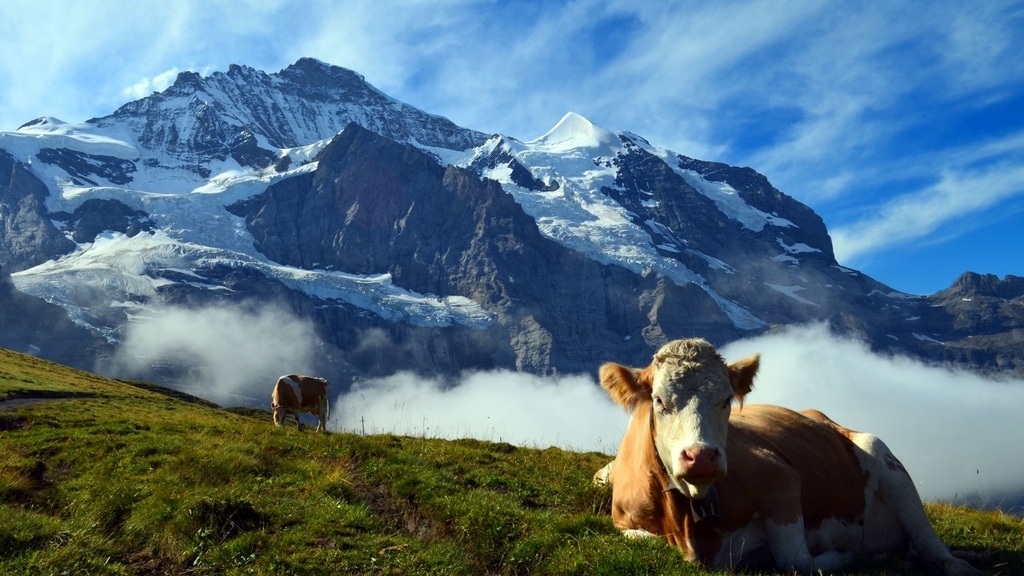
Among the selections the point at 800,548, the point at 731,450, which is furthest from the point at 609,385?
the point at 800,548

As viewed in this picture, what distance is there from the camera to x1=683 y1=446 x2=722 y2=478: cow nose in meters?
6.71

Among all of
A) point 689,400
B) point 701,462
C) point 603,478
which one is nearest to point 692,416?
point 689,400

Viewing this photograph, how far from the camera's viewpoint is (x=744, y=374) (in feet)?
26.6

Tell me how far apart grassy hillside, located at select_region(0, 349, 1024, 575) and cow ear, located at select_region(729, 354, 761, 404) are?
2.01 metres

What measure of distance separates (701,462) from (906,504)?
173 inches

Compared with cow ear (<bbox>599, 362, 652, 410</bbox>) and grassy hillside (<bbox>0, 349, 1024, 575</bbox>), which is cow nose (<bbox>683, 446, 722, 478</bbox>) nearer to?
grassy hillside (<bbox>0, 349, 1024, 575</bbox>)

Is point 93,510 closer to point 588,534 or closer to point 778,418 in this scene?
point 588,534

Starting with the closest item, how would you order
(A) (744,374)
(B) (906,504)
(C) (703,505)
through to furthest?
(C) (703,505) < (A) (744,374) < (B) (906,504)

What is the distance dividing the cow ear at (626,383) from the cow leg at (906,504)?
3799 millimetres

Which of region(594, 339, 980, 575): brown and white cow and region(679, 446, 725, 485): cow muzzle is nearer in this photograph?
region(679, 446, 725, 485): cow muzzle

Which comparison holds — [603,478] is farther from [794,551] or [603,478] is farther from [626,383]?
[794,551]

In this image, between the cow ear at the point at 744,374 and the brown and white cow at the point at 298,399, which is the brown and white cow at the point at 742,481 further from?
the brown and white cow at the point at 298,399

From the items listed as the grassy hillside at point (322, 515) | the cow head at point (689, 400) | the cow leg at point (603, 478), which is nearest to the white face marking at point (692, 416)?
the cow head at point (689, 400)

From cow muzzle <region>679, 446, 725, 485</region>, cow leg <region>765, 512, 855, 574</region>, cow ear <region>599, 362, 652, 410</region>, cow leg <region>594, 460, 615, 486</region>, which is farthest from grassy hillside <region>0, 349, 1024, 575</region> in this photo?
cow ear <region>599, 362, 652, 410</region>
